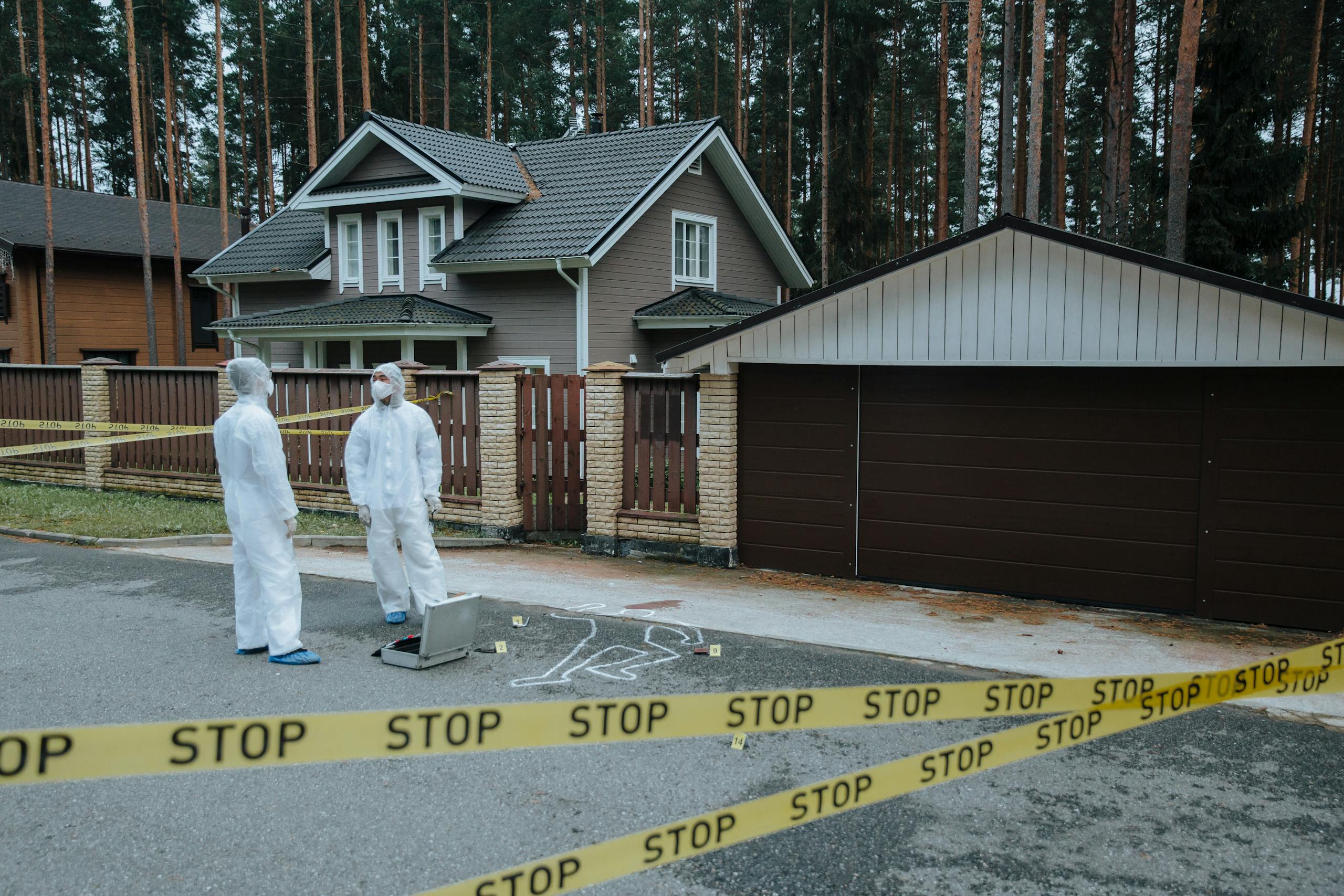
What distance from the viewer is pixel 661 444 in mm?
11078

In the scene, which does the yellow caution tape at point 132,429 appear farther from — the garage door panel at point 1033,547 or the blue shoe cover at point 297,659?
the garage door panel at point 1033,547

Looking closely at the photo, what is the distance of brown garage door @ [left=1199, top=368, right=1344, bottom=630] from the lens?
7.96 m

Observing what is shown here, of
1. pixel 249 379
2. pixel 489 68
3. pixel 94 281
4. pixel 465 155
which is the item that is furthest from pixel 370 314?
pixel 489 68

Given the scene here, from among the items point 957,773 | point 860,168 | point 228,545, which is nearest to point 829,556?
point 957,773

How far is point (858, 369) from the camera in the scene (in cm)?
986

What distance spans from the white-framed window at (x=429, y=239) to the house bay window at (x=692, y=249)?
489cm

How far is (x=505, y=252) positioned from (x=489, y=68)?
20.0m

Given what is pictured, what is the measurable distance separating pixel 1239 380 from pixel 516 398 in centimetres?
742

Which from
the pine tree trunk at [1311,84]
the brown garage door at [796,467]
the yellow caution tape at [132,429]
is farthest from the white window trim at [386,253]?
the pine tree trunk at [1311,84]

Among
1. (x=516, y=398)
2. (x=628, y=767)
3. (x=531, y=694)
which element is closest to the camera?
(x=628, y=767)

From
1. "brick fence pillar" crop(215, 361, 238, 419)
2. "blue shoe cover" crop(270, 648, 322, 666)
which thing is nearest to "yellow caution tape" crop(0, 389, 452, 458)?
"brick fence pillar" crop(215, 361, 238, 419)

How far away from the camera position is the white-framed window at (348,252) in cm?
2181

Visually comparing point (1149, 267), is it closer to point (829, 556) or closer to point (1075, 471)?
point (1075, 471)

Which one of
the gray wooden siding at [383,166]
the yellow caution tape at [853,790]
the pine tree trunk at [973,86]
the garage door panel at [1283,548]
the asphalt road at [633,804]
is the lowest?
the asphalt road at [633,804]
